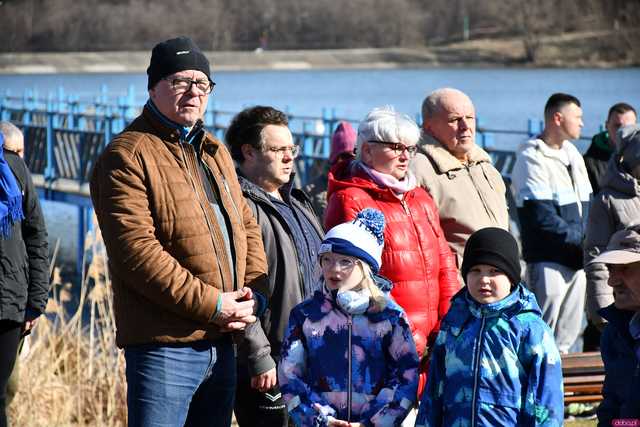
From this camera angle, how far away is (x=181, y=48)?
336 centimetres

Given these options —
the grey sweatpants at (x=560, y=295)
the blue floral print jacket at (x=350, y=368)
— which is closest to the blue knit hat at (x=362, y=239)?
the blue floral print jacket at (x=350, y=368)

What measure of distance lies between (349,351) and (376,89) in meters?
48.0

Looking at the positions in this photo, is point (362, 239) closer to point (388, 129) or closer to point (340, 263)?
point (340, 263)

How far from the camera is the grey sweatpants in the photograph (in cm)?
595

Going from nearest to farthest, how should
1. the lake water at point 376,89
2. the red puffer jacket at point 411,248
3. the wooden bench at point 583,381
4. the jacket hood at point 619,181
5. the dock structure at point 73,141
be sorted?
the red puffer jacket at point 411,248 → the jacket hood at point 619,181 → the wooden bench at point 583,381 → the dock structure at point 73,141 → the lake water at point 376,89

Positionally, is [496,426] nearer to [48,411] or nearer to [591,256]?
[591,256]

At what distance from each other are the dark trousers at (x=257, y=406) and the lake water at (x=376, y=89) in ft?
44.6

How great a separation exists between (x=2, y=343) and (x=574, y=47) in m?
58.9

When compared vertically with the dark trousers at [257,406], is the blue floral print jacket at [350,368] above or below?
above

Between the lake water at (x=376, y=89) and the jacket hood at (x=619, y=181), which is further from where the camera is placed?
the lake water at (x=376, y=89)

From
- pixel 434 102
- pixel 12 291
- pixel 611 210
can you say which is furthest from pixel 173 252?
pixel 611 210

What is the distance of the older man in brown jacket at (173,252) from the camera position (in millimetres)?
3189

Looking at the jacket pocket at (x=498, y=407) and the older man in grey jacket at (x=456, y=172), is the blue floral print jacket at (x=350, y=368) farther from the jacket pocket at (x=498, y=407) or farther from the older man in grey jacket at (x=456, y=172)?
the older man in grey jacket at (x=456, y=172)

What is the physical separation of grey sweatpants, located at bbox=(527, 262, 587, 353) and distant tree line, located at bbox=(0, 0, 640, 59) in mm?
28595
